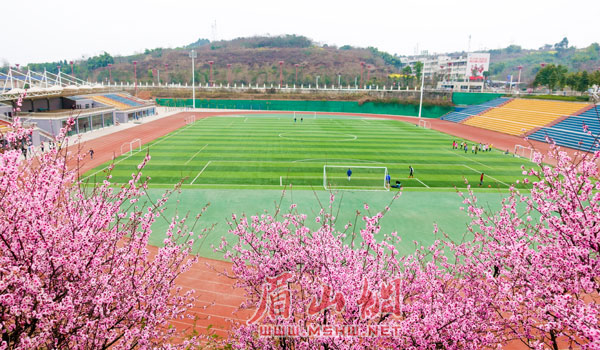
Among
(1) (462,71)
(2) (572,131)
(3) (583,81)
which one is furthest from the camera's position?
(1) (462,71)

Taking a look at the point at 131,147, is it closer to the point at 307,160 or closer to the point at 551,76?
the point at 307,160

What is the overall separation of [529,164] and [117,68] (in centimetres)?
20369

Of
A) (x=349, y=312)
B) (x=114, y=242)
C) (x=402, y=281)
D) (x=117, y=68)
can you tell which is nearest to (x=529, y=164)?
(x=402, y=281)

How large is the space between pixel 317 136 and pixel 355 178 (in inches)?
961

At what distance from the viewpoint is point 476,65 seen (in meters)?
145

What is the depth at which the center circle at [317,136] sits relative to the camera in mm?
54250

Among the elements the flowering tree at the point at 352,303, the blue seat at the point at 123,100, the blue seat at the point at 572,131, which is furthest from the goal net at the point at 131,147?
the blue seat at the point at 572,131

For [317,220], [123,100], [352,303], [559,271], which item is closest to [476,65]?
[123,100]

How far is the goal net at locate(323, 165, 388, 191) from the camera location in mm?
30781

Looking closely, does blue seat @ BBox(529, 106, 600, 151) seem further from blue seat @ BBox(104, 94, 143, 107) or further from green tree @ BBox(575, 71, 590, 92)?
blue seat @ BBox(104, 94, 143, 107)

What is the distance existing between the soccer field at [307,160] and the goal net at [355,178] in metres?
0.09

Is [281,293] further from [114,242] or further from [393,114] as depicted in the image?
[393,114]

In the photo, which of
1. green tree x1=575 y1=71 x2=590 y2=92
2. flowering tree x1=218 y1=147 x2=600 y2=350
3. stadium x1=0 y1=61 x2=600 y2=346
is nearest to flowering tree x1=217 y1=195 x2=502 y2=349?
flowering tree x1=218 y1=147 x2=600 y2=350

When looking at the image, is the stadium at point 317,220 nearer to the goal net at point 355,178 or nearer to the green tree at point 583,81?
the goal net at point 355,178
